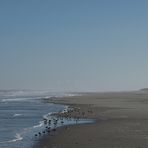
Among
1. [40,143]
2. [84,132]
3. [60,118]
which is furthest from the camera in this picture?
[60,118]

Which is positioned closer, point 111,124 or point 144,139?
point 144,139

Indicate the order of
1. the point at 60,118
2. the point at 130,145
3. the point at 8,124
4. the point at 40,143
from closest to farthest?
the point at 130,145, the point at 40,143, the point at 8,124, the point at 60,118

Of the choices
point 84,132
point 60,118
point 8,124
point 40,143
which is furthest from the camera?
point 60,118

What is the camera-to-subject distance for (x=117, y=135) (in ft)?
119

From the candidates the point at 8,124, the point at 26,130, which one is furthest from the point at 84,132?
the point at 8,124

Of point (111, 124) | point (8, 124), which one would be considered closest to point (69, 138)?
point (111, 124)

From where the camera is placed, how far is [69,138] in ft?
117

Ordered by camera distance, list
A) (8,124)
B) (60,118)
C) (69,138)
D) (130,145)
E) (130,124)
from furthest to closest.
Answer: (60,118) < (8,124) < (130,124) < (69,138) < (130,145)

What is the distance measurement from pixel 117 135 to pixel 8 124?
16.8m

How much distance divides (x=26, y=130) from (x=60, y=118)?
13.1 m

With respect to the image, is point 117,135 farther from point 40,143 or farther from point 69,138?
point 40,143

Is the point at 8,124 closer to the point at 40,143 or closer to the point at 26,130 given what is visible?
the point at 26,130

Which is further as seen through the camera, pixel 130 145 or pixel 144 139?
pixel 144 139

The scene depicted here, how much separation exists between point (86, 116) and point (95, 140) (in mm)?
23129
